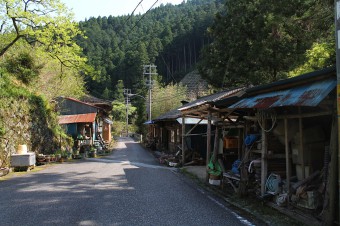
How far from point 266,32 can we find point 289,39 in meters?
1.64

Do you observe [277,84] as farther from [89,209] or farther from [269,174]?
[89,209]

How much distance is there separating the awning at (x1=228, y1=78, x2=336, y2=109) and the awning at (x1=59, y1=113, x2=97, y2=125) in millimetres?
24429

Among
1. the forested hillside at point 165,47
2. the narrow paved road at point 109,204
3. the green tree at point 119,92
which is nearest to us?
the narrow paved road at point 109,204

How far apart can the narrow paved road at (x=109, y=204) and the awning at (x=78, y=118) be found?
18.7 m

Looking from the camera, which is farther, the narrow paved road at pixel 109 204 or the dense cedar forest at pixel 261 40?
the dense cedar forest at pixel 261 40

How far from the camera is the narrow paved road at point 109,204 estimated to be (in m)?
6.82

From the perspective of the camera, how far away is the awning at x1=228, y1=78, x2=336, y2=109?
5.77 meters

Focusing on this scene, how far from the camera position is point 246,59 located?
23.9m

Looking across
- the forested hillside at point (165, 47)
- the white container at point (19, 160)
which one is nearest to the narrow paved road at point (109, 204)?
the white container at point (19, 160)

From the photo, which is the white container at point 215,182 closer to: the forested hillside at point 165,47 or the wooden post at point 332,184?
the wooden post at point 332,184

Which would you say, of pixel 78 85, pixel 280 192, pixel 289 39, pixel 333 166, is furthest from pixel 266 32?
pixel 78 85

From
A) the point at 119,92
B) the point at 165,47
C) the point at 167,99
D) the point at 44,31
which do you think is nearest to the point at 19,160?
the point at 44,31

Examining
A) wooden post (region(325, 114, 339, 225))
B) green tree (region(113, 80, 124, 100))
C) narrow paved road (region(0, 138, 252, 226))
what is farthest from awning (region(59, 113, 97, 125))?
green tree (region(113, 80, 124, 100))

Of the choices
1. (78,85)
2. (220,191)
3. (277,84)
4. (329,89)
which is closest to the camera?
(329,89)
